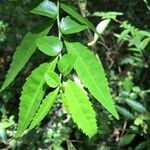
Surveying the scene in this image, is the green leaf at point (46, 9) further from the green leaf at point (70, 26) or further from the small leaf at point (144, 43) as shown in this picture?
the small leaf at point (144, 43)

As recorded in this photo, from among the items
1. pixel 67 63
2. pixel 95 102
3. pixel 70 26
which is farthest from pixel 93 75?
pixel 95 102

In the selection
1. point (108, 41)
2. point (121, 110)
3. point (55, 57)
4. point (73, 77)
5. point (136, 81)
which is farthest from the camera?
point (108, 41)

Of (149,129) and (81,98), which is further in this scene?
(149,129)

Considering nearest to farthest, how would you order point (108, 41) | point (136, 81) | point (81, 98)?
point (81, 98) < point (136, 81) < point (108, 41)

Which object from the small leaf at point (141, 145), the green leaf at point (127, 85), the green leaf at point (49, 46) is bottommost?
the small leaf at point (141, 145)

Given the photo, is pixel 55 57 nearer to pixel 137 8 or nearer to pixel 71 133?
pixel 71 133

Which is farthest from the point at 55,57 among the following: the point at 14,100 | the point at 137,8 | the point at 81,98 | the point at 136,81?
the point at 137,8

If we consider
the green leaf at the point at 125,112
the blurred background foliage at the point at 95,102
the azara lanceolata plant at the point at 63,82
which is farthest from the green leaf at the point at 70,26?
the green leaf at the point at 125,112
